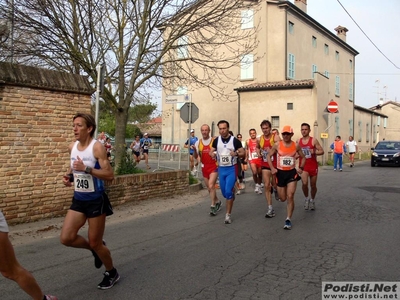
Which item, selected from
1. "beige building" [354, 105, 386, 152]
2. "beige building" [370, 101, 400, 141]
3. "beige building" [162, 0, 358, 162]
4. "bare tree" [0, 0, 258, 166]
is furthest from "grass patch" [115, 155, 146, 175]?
"beige building" [370, 101, 400, 141]

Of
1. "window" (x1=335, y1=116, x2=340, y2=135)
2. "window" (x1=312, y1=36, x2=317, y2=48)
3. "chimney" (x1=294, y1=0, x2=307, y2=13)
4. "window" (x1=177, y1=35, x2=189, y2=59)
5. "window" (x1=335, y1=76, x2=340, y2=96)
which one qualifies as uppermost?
"chimney" (x1=294, y1=0, x2=307, y2=13)

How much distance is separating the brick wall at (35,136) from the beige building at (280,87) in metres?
15.8

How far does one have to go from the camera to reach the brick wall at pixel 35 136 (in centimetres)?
783

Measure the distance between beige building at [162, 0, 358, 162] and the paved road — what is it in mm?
16906

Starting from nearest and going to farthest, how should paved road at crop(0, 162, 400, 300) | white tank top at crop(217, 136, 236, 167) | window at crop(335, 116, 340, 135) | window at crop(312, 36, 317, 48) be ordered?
paved road at crop(0, 162, 400, 300), white tank top at crop(217, 136, 236, 167), window at crop(335, 116, 340, 135), window at crop(312, 36, 317, 48)

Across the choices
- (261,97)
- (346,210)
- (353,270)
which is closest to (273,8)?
(261,97)

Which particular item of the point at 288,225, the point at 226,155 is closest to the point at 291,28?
the point at 226,155

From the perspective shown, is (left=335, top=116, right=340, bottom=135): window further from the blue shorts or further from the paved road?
the blue shorts

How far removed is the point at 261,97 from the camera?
92.7 ft

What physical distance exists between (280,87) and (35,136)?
21109 mm

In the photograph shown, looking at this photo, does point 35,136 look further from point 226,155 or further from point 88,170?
point 88,170

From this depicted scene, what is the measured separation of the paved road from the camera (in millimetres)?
4645

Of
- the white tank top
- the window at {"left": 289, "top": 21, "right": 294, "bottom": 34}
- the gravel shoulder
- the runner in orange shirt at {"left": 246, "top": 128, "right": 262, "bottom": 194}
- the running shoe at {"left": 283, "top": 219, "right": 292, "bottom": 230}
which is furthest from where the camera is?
the window at {"left": 289, "top": 21, "right": 294, "bottom": 34}

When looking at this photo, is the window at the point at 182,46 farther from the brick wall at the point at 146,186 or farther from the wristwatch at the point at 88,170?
the wristwatch at the point at 88,170
